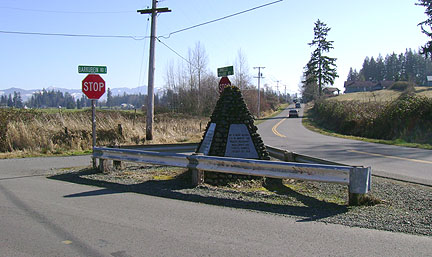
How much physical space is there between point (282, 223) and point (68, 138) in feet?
51.8

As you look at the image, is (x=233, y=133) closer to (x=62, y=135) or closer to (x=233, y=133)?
(x=233, y=133)

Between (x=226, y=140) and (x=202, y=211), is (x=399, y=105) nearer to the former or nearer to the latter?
(x=226, y=140)

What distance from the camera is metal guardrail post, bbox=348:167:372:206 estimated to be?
6730 millimetres

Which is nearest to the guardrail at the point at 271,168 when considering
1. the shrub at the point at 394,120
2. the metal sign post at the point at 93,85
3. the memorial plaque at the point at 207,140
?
the memorial plaque at the point at 207,140

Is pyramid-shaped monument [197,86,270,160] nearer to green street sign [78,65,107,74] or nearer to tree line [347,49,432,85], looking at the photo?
green street sign [78,65,107,74]

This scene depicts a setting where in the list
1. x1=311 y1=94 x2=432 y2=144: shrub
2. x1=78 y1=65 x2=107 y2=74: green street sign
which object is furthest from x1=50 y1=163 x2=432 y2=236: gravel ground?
x1=311 y1=94 x2=432 y2=144: shrub

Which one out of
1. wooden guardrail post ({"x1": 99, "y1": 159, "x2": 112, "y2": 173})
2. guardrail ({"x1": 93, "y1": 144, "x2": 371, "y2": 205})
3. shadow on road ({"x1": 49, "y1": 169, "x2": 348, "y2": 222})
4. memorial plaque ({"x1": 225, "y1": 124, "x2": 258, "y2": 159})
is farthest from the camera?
→ wooden guardrail post ({"x1": 99, "y1": 159, "x2": 112, "y2": 173})

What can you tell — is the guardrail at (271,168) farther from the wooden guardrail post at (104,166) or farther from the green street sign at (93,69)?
the green street sign at (93,69)

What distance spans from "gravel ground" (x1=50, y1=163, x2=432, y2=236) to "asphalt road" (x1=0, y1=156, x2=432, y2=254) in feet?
1.18

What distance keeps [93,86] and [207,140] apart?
169 inches

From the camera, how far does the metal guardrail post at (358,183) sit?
6.73 metres

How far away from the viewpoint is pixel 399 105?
28.8 m

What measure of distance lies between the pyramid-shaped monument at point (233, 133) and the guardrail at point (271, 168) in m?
1.06

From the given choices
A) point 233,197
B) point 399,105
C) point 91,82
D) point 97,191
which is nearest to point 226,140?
point 233,197
